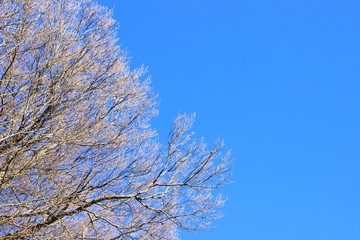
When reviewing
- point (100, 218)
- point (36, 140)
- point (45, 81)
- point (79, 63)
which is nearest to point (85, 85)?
point (79, 63)

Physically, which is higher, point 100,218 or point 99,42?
point 99,42

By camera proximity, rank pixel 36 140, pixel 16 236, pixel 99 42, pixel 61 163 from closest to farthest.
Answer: pixel 16 236 → pixel 36 140 → pixel 61 163 → pixel 99 42

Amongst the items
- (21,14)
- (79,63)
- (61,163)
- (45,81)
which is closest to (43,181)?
(61,163)

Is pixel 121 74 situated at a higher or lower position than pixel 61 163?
higher

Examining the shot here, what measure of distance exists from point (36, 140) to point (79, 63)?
158 centimetres

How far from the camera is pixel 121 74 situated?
9781 millimetres

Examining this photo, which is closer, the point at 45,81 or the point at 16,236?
the point at 16,236

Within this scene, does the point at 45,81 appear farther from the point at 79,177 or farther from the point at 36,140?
the point at 79,177

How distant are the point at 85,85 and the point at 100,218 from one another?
2.25 metres

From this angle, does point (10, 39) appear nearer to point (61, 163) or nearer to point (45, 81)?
point (45, 81)

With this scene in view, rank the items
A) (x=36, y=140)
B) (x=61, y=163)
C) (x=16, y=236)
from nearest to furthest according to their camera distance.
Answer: (x=16, y=236) → (x=36, y=140) → (x=61, y=163)

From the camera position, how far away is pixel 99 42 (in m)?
9.48

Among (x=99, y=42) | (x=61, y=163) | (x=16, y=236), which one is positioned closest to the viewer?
(x=16, y=236)

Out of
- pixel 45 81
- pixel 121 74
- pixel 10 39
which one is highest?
pixel 121 74
